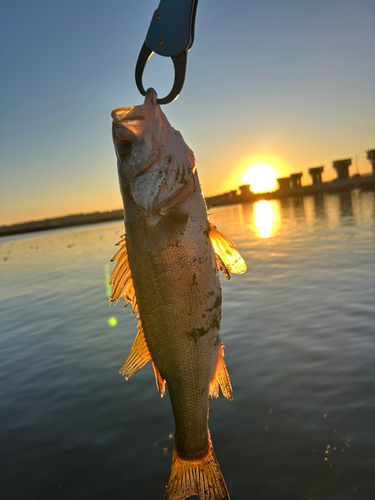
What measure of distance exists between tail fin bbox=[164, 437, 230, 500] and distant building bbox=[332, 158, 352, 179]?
145 m

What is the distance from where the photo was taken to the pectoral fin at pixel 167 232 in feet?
10.4

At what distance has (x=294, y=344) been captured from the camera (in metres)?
8.60

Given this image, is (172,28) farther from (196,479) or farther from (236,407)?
(236,407)

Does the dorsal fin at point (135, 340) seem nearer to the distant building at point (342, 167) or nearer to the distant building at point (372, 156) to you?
the distant building at point (372, 156)

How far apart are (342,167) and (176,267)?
14601cm

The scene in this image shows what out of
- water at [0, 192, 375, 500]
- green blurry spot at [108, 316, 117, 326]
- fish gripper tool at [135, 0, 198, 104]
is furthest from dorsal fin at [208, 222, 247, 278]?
green blurry spot at [108, 316, 117, 326]

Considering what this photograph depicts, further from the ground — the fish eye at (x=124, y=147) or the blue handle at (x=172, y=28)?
the blue handle at (x=172, y=28)

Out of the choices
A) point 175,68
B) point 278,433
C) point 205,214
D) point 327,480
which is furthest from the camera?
point 278,433

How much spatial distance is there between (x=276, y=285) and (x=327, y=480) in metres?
9.96

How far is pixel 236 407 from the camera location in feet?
21.9

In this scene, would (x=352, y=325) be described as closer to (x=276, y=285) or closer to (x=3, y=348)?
(x=276, y=285)

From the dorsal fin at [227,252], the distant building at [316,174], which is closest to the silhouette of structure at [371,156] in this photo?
the distant building at [316,174]

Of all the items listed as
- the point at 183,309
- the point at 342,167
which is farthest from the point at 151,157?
the point at 342,167

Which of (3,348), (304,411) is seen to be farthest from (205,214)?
(3,348)
